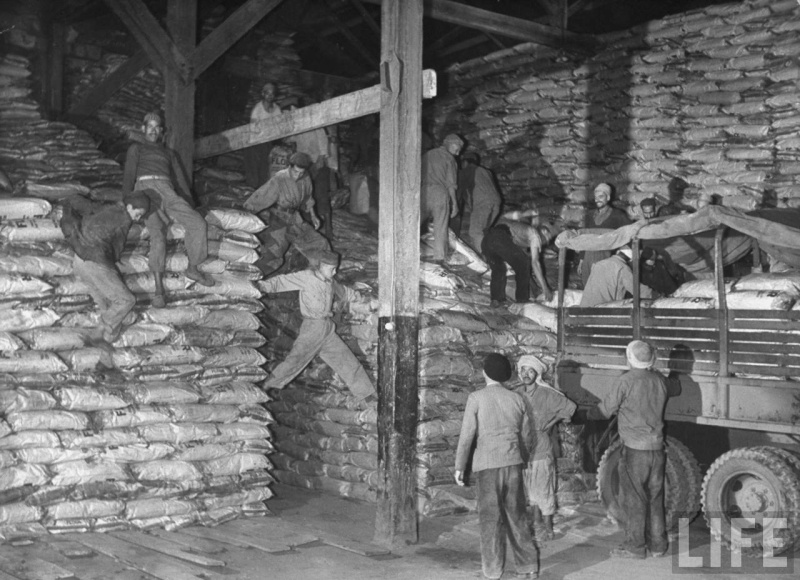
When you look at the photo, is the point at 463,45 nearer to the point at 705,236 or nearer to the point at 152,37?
the point at 152,37

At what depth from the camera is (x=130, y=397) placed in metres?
7.64

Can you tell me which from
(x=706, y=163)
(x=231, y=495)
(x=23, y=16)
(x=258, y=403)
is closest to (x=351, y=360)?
(x=258, y=403)

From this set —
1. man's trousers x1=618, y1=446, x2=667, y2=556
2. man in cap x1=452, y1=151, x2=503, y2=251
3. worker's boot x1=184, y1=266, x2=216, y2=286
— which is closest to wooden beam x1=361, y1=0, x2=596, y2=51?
man in cap x1=452, y1=151, x2=503, y2=251

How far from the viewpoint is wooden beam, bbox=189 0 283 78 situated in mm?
9711

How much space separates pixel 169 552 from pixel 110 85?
6689 mm

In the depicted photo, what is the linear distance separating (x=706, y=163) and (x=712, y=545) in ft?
16.9

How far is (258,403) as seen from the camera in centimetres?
859

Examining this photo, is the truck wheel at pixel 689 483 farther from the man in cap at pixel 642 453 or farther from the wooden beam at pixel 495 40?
the wooden beam at pixel 495 40

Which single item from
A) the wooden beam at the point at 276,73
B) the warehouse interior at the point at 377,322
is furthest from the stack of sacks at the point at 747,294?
the wooden beam at the point at 276,73

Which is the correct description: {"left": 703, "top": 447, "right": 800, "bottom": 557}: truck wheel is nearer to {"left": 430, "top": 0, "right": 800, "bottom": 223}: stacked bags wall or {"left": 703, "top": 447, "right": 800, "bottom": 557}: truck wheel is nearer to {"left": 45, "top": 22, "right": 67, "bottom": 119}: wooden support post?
{"left": 430, "top": 0, "right": 800, "bottom": 223}: stacked bags wall

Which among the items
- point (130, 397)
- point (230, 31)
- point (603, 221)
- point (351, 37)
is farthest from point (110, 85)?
point (603, 221)

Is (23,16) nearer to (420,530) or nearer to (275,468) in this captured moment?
(275,468)

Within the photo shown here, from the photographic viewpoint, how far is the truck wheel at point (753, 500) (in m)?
6.50

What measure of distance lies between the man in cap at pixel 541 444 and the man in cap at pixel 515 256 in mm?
2243
